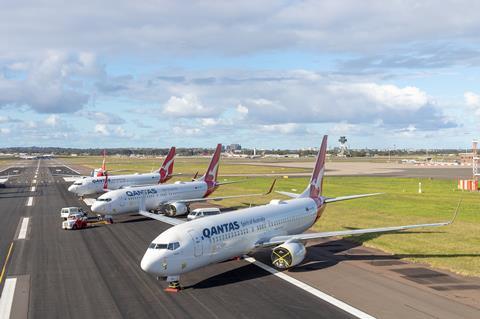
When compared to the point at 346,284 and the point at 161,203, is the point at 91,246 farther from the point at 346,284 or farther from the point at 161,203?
the point at 346,284

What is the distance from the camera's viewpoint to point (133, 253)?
40438 millimetres

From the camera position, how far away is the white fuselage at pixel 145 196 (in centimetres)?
5753

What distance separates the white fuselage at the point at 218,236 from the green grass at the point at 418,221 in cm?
1020

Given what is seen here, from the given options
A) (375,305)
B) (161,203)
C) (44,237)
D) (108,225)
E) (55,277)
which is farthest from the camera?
(161,203)

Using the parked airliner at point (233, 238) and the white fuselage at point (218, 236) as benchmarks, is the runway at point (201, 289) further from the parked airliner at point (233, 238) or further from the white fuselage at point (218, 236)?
A: the white fuselage at point (218, 236)

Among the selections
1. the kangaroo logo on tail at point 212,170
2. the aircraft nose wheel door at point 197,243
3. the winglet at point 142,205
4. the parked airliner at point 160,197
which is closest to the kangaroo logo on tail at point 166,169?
the parked airliner at point 160,197

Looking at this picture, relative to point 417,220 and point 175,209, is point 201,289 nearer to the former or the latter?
point 175,209

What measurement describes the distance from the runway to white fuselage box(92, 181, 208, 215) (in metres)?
12.9

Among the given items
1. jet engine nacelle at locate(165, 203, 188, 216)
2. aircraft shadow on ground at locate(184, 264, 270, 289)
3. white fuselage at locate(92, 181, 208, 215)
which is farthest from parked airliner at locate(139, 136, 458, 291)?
jet engine nacelle at locate(165, 203, 188, 216)

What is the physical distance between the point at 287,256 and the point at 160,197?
33.9 meters

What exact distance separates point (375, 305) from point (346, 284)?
4352 millimetres

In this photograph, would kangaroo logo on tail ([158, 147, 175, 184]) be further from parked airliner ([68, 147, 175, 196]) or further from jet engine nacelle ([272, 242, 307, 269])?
jet engine nacelle ([272, 242, 307, 269])

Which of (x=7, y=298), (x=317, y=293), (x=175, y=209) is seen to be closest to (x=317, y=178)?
(x=317, y=293)

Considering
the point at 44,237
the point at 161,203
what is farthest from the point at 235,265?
the point at 161,203
